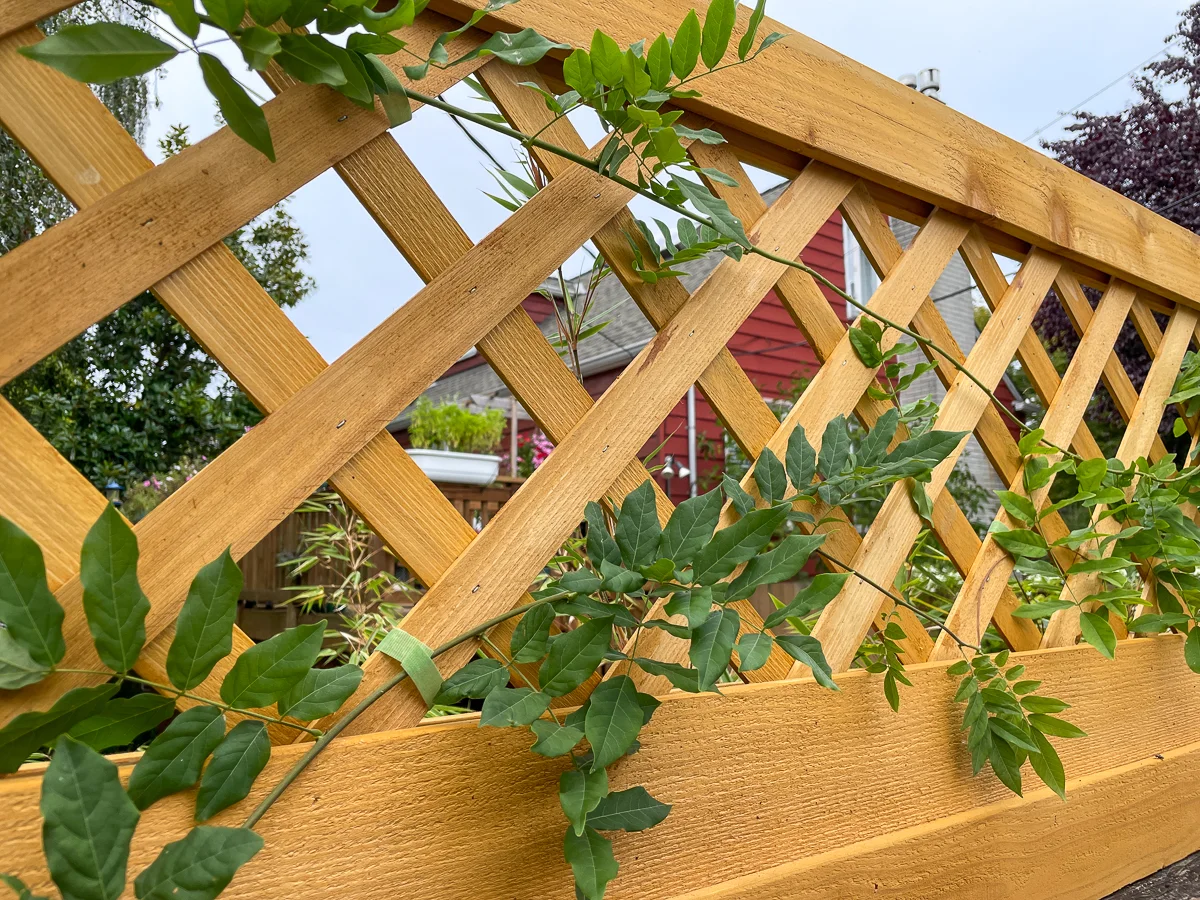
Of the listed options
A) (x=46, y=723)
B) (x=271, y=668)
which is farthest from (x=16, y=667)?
(x=271, y=668)

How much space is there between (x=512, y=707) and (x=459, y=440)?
2.99 metres

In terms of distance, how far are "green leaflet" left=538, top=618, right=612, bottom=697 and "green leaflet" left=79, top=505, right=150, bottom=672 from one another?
30 cm

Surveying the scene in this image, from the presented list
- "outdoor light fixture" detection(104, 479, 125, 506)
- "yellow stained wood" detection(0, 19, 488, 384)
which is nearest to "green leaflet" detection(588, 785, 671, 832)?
"yellow stained wood" detection(0, 19, 488, 384)

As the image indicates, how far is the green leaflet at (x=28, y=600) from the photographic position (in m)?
0.47

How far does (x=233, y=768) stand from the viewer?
0.57 meters

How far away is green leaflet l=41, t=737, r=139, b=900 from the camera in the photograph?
0.45 m

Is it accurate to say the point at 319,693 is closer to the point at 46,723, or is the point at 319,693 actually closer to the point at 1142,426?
the point at 46,723

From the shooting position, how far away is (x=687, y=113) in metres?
0.92

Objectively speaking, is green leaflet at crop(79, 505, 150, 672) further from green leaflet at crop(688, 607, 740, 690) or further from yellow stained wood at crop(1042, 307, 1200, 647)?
yellow stained wood at crop(1042, 307, 1200, 647)

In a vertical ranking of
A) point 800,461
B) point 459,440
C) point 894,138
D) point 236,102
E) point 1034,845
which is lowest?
point 1034,845

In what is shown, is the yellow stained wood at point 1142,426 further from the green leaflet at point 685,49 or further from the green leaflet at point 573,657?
the green leaflet at point 685,49

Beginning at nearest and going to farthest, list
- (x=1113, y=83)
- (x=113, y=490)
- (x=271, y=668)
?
(x=271, y=668) < (x=113, y=490) < (x=1113, y=83)

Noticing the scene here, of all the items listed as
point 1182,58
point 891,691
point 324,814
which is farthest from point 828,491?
point 1182,58

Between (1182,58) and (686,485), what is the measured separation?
5.90 meters
